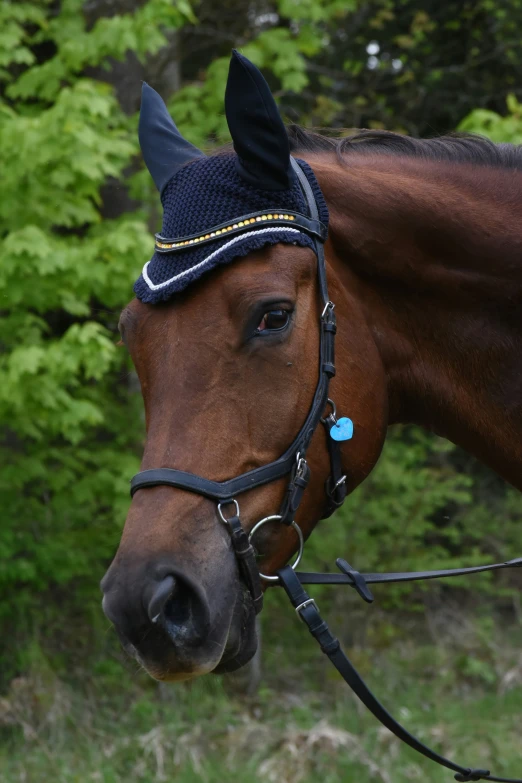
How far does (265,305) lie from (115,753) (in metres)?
4.01

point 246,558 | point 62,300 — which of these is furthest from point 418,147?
point 62,300

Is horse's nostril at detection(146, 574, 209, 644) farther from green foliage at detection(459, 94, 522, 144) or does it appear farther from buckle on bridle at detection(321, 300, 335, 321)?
green foliage at detection(459, 94, 522, 144)

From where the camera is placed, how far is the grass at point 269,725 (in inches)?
206

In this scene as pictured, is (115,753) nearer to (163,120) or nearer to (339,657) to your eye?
(339,657)

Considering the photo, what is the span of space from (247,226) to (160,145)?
618 millimetres

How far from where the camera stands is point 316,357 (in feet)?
7.97

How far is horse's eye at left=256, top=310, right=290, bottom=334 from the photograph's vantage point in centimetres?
232

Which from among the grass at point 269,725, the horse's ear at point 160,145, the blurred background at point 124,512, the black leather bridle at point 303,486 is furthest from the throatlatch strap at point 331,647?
the grass at point 269,725

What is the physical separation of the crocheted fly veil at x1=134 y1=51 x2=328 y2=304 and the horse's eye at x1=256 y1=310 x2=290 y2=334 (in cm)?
18

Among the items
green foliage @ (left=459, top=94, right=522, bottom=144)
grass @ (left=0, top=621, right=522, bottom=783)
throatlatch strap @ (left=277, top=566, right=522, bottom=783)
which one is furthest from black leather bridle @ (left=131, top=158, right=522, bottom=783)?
green foliage @ (left=459, top=94, right=522, bottom=144)

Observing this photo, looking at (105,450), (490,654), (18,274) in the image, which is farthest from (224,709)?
(18,274)

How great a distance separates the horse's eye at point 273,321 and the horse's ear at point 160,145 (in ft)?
1.99

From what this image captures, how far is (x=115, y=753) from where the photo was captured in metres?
5.38

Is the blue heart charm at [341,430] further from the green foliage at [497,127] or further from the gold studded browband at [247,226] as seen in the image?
the green foliage at [497,127]
